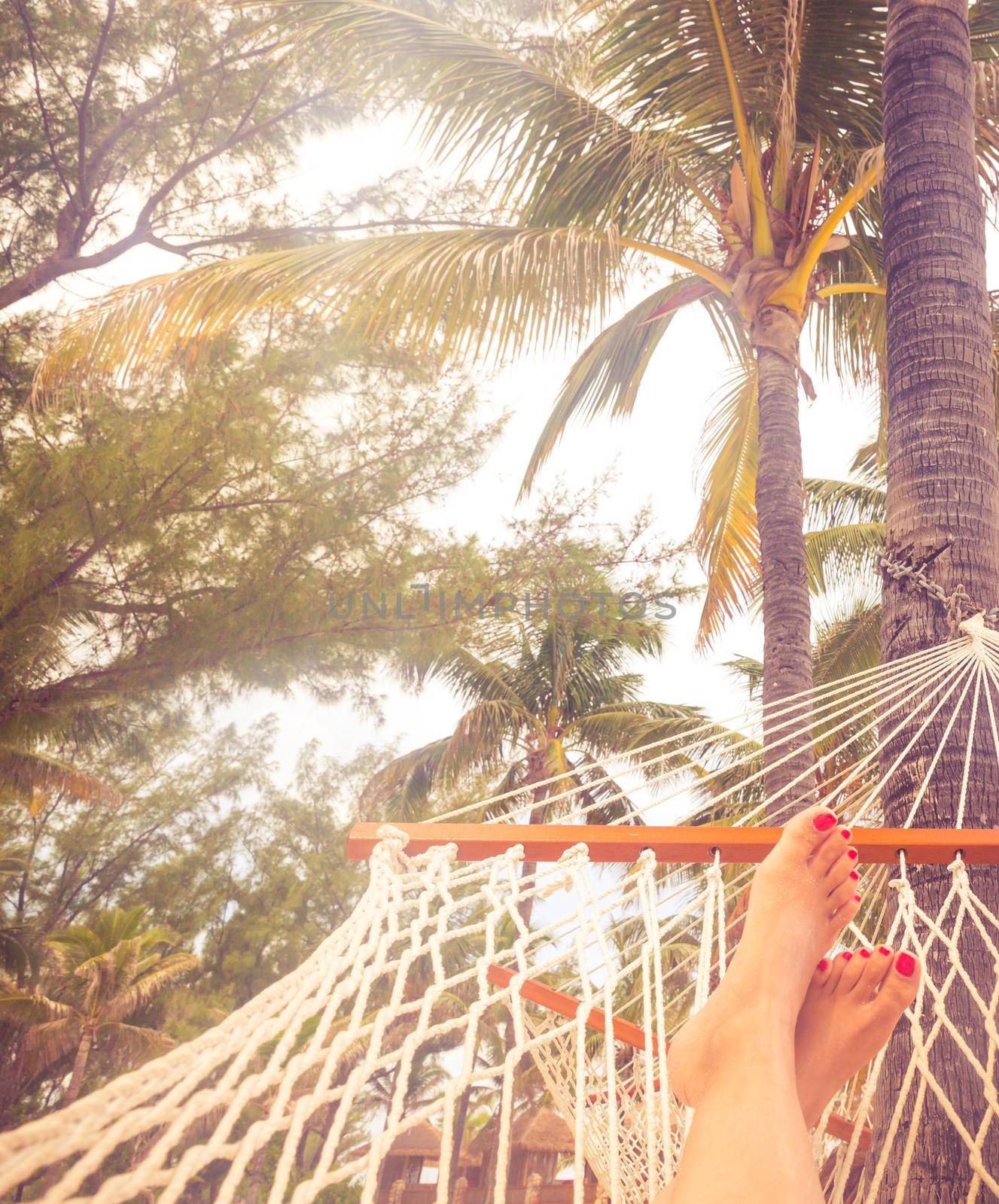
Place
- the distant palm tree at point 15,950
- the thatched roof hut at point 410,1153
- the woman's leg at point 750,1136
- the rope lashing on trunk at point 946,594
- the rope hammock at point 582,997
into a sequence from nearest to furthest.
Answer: the rope hammock at point 582,997, the woman's leg at point 750,1136, the rope lashing on trunk at point 946,594, the distant palm tree at point 15,950, the thatched roof hut at point 410,1153

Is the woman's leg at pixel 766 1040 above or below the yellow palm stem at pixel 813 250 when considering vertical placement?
below

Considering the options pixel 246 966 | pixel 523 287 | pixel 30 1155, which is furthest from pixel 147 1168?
pixel 246 966

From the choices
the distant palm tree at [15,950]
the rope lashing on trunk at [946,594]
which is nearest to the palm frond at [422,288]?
the rope lashing on trunk at [946,594]

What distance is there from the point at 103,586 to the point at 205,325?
61.1 inches

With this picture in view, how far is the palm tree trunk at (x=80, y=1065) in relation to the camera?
813cm

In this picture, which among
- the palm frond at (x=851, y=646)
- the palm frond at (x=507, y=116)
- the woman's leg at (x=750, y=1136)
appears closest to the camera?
the woman's leg at (x=750, y=1136)

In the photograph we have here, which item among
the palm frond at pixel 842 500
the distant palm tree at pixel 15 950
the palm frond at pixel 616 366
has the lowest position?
the distant palm tree at pixel 15 950

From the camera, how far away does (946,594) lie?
159 cm

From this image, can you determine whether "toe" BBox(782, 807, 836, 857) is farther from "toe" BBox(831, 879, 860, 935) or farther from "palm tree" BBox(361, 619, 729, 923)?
"palm tree" BBox(361, 619, 729, 923)

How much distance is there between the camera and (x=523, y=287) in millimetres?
3322

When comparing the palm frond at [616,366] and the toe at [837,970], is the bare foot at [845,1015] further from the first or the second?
the palm frond at [616,366]

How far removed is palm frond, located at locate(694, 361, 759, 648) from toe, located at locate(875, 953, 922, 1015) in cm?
383

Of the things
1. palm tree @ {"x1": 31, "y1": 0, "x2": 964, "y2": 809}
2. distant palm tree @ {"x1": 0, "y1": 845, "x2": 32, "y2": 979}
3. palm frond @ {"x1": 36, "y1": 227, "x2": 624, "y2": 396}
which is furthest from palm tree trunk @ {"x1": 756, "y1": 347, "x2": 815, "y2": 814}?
distant palm tree @ {"x1": 0, "y1": 845, "x2": 32, "y2": 979}

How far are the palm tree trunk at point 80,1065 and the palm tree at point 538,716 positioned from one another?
3562 millimetres
